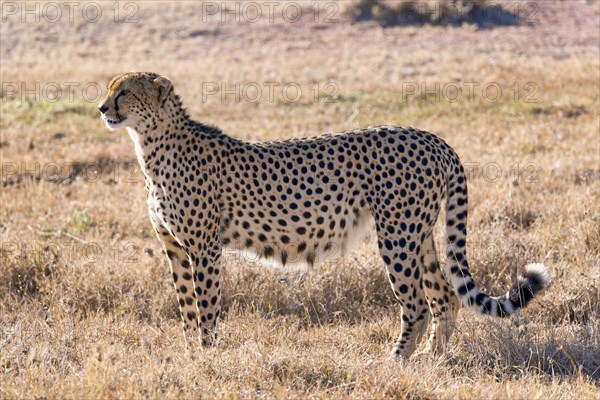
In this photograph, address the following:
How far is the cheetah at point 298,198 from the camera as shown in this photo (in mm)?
4234

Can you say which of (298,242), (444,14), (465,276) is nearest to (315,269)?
(298,242)

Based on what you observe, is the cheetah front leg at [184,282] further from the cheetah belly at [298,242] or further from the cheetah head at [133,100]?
the cheetah head at [133,100]

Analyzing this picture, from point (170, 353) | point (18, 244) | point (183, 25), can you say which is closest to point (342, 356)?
point (170, 353)

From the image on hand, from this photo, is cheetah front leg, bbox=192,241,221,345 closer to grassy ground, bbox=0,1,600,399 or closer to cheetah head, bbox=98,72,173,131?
grassy ground, bbox=0,1,600,399

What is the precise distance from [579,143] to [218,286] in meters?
4.99

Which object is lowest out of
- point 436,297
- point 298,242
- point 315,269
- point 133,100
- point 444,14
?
point 444,14

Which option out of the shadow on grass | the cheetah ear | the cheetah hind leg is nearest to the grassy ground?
the cheetah hind leg

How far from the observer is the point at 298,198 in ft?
14.2

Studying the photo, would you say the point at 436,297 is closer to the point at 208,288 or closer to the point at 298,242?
the point at 298,242

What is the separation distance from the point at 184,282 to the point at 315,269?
885 millimetres

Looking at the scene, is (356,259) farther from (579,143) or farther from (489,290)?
(579,143)

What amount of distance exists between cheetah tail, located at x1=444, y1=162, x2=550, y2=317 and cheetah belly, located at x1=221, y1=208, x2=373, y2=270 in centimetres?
41

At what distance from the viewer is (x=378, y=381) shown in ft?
11.6

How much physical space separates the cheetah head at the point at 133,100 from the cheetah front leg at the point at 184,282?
62cm
